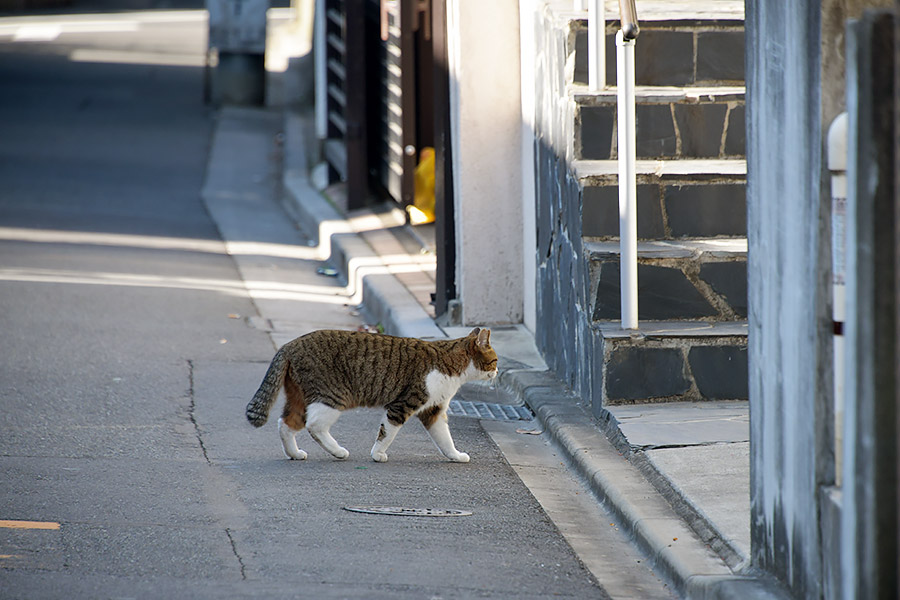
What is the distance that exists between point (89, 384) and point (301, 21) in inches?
640

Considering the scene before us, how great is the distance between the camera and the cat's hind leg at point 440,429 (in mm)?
6277

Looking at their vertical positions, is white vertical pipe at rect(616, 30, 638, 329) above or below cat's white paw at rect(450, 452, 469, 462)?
above

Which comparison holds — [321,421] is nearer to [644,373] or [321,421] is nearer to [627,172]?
[644,373]

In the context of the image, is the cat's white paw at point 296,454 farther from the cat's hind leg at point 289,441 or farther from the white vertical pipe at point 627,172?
the white vertical pipe at point 627,172

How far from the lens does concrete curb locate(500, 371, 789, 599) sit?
4.41 meters

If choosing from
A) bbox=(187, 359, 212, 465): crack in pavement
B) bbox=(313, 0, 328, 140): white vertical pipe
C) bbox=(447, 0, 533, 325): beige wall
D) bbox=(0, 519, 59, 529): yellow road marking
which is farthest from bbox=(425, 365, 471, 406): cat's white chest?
bbox=(313, 0, 328, 140): white vertical pipe

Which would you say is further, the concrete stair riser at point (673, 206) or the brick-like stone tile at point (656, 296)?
the concrete stair riser at point (673, 206)

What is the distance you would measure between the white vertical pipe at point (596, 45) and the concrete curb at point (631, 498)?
1812 mm

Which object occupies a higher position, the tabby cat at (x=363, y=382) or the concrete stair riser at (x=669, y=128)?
the concrete stair riser at (x=669, y=128)

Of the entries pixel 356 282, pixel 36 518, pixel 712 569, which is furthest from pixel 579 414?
pixel 356 282

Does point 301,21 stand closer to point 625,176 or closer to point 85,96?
point 85,96

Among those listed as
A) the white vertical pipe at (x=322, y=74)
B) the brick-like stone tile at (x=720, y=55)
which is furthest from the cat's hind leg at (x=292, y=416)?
the white vertical pipe at (x=322, y=74)

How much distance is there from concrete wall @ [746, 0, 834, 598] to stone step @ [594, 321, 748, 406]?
2100 mm

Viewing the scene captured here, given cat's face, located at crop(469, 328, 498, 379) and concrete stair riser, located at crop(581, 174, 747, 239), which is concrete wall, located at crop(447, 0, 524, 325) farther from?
cat's face, located at crop(469, 328, 498, 379)
